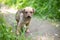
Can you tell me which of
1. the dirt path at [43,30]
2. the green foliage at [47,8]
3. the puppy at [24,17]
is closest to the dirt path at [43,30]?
the dirt path at [43,30]

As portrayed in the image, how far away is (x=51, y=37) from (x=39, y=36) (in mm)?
385

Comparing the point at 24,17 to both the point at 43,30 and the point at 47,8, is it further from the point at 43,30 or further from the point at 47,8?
the point at 47,8

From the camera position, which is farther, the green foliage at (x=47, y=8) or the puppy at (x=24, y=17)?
the green foliage at (x=47, y=8)

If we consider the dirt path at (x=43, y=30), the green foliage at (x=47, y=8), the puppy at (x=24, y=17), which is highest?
the puppy at (x=24, y=17)

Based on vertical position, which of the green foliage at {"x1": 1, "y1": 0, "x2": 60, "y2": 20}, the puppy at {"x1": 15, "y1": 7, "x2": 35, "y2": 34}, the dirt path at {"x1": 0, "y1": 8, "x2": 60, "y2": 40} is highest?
the puppy at {"x1": 15, "y1": 7, "x2": 35, "y2": 34}

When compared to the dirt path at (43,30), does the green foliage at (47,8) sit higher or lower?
higher

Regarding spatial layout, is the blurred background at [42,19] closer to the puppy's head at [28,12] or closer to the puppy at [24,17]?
the puppy at [24,17]

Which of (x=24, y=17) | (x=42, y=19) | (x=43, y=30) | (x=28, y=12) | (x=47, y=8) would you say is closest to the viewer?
(x=28, y=12)

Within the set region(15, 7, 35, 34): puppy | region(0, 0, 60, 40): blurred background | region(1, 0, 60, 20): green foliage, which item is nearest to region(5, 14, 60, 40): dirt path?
region(0, 0, 60, 40): blurred background

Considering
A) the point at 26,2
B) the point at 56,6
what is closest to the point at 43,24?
the point at 56,6

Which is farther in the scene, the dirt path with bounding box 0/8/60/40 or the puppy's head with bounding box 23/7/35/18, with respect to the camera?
the dirt path with bounding box 0/8/60/40

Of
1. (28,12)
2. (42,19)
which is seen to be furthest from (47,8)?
(28,12)

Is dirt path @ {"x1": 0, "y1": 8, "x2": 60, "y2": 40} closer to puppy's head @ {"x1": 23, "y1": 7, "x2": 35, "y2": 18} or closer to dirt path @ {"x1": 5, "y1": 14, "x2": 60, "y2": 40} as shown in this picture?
dirt path @ {"x1": 5, "y1": 14, "x2": 60, "y2": 40}

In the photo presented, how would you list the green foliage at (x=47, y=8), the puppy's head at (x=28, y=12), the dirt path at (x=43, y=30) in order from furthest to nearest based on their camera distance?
1. the green foliage at (x=47, y=8)
2. the dirt path at (x=43, y=30)
3. the puppy's head at (x=28, y=12)
